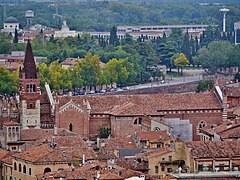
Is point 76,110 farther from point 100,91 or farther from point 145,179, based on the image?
point 100,91

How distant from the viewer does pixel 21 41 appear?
156750 mm

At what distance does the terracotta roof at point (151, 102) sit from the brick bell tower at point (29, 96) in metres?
1.28

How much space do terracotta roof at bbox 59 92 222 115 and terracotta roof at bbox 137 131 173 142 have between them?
815 centimetres

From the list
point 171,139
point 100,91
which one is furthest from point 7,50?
point 171,139

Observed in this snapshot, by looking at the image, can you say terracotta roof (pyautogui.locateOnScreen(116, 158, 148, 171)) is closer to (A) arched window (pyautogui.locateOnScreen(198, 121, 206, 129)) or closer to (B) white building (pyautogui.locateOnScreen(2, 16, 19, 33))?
(A) arched window (pyautogui.locateOnScreen(198, 121, 206, 129))

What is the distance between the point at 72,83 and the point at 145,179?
59.2 meters

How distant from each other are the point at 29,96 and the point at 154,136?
40.7 ft

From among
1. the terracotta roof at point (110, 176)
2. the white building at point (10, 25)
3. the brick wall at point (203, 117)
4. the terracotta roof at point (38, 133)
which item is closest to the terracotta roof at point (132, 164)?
the terracotta roof at point (110, 176)

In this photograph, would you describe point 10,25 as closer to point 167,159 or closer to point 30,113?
point 30,113

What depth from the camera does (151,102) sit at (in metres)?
72.7

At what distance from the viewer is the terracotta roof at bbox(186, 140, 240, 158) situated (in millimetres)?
48938

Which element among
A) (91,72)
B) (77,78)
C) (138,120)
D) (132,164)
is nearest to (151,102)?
(138,120)

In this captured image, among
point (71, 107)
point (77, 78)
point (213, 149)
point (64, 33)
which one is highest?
point (213, 149)

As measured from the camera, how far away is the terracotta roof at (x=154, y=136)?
60.5 m
